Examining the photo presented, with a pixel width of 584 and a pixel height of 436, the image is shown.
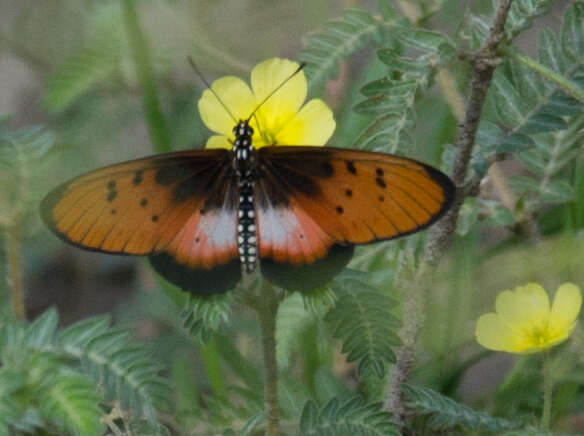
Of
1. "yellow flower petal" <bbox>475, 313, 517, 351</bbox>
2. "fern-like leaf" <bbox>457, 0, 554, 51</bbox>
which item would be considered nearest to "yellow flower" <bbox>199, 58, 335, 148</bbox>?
"fern-like leaf" <bbox>457, 0, 554, 51</bbox>

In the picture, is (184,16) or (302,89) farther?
(184,16)

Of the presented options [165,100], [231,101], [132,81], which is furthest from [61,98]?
[231,101]

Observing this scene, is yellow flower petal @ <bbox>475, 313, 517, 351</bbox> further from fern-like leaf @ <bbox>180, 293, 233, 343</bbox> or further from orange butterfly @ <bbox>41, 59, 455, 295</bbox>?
fern-like leaf @ <bbox>180, 293, 233, 343</bbox>

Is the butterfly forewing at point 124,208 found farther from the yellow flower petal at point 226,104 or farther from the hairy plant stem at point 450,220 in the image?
the hairy plant stem at point 450,220

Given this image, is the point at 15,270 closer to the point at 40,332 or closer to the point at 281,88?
the point at 40,332

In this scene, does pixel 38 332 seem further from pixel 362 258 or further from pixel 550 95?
pixel 550 95

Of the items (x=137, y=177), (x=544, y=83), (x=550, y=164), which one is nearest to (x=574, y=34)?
(x=544, y=83)
